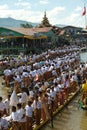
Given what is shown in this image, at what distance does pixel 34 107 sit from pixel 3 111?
1299mm

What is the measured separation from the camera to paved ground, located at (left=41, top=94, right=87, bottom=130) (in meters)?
14.7

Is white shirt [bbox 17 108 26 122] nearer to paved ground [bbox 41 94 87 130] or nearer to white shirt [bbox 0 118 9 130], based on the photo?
white shirt [bbox 0 118 9 130]

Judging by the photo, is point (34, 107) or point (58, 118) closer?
point (34, 107)

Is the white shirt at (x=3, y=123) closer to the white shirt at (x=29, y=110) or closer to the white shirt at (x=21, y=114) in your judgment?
the white shirt at (x=21, y=114)

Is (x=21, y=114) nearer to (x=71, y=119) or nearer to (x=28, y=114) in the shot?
(x=28, y=114)

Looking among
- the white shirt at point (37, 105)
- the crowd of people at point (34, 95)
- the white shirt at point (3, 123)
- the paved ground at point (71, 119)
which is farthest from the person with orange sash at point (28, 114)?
the paved ground at point (71, 119)

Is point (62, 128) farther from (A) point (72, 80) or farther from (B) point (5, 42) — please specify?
(B) point (5, 42)

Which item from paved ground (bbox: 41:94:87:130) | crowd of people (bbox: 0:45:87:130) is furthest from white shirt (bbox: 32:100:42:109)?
paved ground (bbox: 41:94:87:130)

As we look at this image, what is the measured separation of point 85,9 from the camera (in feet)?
182

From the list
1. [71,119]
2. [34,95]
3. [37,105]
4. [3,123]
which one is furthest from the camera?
[71,119]

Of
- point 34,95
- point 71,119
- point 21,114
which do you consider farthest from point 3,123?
point 71,119

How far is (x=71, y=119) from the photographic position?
15820 mm

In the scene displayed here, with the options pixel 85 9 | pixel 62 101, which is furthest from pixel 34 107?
pixel 85 9

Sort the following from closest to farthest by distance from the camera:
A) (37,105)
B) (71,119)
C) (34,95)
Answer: (37,105)
(34,95)
(71,119)
